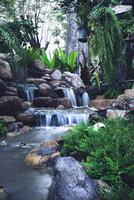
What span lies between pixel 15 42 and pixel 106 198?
9709mm

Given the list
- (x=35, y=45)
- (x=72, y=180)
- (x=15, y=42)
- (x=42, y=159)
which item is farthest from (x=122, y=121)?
(x=35, y=45)

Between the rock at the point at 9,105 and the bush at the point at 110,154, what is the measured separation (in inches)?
267

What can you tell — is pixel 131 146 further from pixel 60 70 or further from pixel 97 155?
pixel 60 70

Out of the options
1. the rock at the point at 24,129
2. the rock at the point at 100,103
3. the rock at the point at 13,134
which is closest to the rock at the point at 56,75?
the rock at the point at 100,103

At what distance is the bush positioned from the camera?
5629 mm

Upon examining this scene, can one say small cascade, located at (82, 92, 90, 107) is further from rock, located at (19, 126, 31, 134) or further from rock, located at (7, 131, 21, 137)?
rock, located at (7, 131, 21, 137)

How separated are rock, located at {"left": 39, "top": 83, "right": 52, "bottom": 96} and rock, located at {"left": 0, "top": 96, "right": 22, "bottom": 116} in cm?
297

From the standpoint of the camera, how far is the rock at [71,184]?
519cm

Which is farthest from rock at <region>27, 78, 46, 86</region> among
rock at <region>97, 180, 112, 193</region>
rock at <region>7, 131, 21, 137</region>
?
rock at <region>97, 180, 112, 193</region>

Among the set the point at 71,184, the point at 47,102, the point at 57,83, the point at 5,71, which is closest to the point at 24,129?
the point at 47,102

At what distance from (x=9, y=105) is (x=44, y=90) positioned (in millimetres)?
3445

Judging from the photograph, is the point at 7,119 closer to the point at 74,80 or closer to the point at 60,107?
the point at 60,107

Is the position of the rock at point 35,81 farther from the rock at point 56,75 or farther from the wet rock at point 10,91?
the wet rock at point 10,91

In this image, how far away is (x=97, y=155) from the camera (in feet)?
20.3
